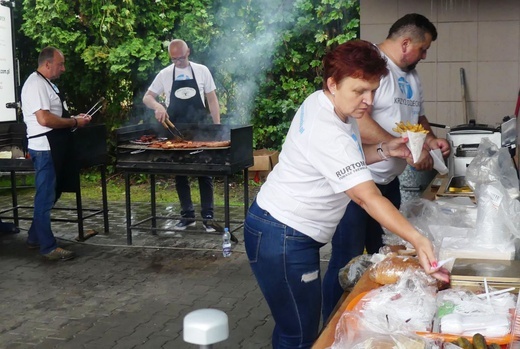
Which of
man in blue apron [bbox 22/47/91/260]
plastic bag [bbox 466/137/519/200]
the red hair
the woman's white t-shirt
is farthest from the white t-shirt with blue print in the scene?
man in blue apron [bbox 22/47/91/260]

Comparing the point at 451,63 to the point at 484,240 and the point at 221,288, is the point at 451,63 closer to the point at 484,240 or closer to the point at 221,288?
the point at 221,288

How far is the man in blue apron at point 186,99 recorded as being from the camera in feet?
27.0

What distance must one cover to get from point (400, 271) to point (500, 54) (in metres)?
5.41

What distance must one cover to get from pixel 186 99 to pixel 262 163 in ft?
8.77

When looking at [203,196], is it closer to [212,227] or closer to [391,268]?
[212,227]

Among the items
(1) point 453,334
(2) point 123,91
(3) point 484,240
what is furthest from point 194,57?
(1) point 453,334

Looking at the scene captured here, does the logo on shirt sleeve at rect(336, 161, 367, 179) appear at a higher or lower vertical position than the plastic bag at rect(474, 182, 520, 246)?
higher

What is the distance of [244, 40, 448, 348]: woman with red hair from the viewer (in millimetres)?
2789

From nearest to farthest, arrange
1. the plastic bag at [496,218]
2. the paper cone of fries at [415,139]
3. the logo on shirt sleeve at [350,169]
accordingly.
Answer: the logo on shirt sleeve at [350,169], the plastic bag at [496,218], the paper cone of fries at [415,139]

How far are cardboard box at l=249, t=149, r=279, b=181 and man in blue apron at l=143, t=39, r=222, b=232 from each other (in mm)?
2340

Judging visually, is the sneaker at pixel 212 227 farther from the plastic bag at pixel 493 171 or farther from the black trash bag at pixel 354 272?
the black trash bag at pixel 354 272

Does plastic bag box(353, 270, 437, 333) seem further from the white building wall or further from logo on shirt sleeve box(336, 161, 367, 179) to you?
the white building wall

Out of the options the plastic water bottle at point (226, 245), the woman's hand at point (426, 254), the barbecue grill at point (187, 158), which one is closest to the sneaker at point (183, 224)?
the barbecue grill at point (187, 158)

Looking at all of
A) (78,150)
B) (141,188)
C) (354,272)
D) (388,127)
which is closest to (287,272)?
(354,272)
